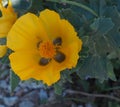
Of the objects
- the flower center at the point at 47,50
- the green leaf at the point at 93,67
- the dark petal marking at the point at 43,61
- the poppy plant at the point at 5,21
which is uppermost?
the poppy plant at the point at 5,21

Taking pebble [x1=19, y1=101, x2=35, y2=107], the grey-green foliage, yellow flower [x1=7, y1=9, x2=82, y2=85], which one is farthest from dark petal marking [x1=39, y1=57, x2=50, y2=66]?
pebble [x1=19, y1=101, x2=35, y2=107]

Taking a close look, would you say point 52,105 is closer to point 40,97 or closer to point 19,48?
point 40,97

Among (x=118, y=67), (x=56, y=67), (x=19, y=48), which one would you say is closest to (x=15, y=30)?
(x=19, y=48)

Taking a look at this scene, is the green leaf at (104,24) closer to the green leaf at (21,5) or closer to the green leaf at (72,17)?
the green leaf at (72,17)

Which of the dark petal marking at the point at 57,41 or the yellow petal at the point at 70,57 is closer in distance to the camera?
the yellow petal at the point at 70,57

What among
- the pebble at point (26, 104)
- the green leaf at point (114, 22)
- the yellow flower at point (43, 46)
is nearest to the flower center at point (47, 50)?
the yellow flower at point (43, 46)

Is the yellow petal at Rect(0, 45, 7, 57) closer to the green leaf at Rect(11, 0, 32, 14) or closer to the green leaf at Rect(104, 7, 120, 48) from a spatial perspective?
the green leaf at Rect(11, 0, 32, 14)
